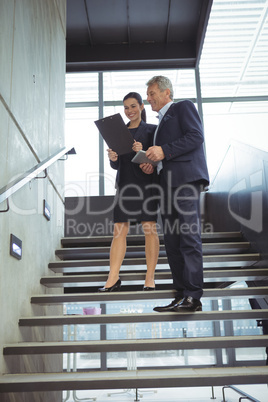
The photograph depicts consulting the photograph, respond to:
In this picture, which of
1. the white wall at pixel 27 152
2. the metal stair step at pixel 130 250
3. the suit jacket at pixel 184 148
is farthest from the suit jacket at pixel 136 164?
the metal stair step at pixel 130 250

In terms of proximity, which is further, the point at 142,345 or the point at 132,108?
the point at 132,108

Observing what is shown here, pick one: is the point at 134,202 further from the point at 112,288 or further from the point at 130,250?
the point at 130,250

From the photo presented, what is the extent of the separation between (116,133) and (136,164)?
354 mm

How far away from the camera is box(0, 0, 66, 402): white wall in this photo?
2.69 m

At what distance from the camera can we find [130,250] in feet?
13.4

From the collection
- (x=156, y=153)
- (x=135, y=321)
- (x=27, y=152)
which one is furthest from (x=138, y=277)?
(x=27, y=152)

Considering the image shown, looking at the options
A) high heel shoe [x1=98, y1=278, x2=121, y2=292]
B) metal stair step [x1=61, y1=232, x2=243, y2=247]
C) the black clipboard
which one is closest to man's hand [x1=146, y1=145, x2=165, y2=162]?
the black clipboard

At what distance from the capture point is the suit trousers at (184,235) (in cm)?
266

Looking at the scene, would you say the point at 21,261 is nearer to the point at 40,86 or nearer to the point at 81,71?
the point at 40,86

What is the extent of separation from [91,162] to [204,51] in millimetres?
2922

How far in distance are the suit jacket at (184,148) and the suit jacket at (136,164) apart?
14.4 inches

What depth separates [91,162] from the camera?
26.6 ft

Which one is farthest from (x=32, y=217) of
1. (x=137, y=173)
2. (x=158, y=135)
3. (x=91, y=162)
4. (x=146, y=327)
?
(x=146, y=327)

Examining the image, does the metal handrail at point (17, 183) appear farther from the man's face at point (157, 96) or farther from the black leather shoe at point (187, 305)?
the black leather shoe at point (187, 305)
